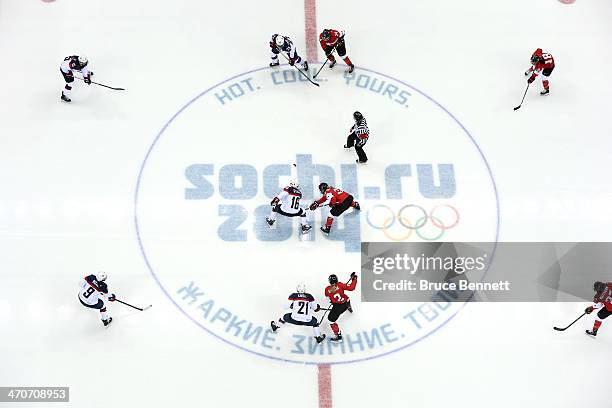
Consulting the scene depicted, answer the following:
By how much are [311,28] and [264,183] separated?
9.05ft

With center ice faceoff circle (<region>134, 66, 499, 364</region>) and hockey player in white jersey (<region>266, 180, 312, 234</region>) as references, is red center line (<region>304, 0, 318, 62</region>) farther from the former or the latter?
hockey player in white jersey (<region>266, 180, 312, 234</region>)

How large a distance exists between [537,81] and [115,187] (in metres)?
5.77

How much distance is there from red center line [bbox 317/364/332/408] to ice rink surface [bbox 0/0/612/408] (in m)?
0.02

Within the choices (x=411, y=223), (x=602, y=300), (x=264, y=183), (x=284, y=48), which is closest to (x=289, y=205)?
(x=264, y=183)

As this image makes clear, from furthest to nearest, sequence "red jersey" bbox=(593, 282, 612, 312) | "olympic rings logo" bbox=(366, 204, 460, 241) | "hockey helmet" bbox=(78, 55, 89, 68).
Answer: "hockey helmet" bbox=(78, 55, 89, 68) < "olympic rings logo" bbox=(366, 204, 460, 241) < "red jersey" bbox=(593, 282, 612, 312)

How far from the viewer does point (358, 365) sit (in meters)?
7.51

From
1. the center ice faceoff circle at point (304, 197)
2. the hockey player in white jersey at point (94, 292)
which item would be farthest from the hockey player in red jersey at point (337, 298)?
the hockey player in white jersey at point (94, 292)

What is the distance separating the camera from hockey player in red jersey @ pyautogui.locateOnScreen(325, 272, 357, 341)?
7.33 metres

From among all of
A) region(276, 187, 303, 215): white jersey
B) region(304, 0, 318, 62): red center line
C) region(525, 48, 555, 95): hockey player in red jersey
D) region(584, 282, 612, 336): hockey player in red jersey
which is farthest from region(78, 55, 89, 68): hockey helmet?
region(584, 282, 612, 336): hockey player in red jersey

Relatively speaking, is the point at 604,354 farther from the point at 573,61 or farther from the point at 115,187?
the point at 115,187

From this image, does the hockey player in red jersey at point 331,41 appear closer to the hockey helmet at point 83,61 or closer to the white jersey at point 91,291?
the hockey helmet at point 83,61

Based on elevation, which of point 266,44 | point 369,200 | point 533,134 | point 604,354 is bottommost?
point 604,354

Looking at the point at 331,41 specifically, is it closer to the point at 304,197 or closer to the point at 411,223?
the point at 304,197

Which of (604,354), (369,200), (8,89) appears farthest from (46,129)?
(604,354)
